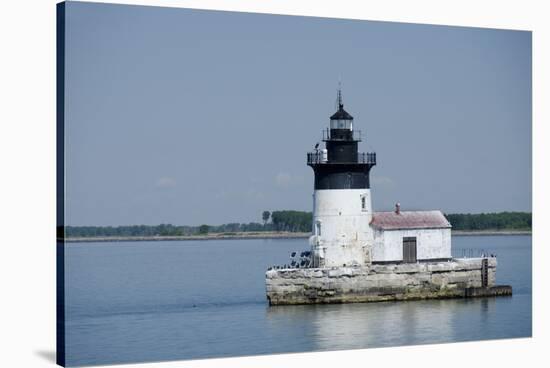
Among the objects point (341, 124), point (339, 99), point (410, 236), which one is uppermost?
point (339, 99)

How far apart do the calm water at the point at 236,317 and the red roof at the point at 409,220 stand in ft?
4.45

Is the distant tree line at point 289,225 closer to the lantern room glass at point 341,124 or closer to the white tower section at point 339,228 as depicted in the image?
the white tower section at point 339,228

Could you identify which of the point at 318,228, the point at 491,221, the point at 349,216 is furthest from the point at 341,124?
the point at 491,221

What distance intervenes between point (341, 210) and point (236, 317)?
2.83 meters

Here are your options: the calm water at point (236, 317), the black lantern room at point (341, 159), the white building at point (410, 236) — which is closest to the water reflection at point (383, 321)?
the calm water at point (236, 317)

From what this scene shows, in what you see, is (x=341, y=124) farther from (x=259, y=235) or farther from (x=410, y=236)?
(x=259, y=235)

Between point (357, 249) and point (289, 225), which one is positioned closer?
point (357, 249)

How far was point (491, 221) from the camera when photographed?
85.9ft

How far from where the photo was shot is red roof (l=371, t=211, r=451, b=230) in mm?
26234

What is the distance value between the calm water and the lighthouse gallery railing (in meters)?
2.36

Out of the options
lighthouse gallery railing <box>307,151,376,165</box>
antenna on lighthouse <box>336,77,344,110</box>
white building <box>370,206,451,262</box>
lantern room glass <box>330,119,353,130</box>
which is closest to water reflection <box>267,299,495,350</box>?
white building <box>370,206,451,262</box>

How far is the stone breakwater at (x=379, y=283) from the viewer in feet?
83.1

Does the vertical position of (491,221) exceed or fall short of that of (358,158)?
it falls short

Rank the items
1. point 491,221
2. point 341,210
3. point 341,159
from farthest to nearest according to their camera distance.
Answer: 1. point 491,221
2. point 341,210
3. point 341,159
